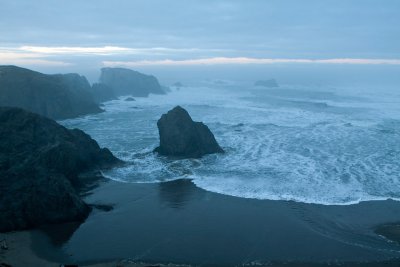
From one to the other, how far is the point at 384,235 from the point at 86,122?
1563 inches

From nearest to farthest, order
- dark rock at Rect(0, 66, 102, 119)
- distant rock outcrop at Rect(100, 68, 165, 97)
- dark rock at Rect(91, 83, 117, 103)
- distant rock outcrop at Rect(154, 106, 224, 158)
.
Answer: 1. distant rock outcrop at Rect(154, 106, 224, 158)
2. dark rock at Rect(0, 66, 102, 119)
3. dark rock at Rect(91, 83, 117, 103)
4. distant rock outcrop at Rect(100, 68, 165, 97)

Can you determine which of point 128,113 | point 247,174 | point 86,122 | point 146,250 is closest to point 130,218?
point 146,250

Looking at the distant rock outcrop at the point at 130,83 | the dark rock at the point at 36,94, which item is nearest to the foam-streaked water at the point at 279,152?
the dark rock at the point at 36,94

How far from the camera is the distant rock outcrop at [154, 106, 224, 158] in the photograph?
113ft

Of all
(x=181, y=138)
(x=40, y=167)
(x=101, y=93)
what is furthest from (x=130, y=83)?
(x=40, y=167)

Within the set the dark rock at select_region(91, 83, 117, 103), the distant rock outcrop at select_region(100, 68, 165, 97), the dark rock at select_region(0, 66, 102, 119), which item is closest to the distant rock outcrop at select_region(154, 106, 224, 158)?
the dark rock at select_region(0, 66, 102, 119)

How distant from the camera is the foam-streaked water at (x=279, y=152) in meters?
27.3

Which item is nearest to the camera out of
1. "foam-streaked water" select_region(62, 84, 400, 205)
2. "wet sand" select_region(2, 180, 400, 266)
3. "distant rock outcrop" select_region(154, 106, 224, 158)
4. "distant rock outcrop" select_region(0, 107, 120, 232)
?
"wet sand" select_region(2, 180, 400, 266)

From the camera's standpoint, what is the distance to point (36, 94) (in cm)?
5266

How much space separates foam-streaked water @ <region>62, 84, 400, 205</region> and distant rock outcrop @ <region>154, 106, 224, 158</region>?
3.53ft

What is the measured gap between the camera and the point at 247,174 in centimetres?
3006

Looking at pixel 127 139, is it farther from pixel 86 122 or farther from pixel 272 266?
pixel 272 266

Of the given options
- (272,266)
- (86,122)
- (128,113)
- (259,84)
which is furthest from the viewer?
(259,84)

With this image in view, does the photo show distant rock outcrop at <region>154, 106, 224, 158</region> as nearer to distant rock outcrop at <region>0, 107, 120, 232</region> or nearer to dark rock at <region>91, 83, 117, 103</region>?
distant rock outcrop at <region>0, 107, 120, 232</region>
